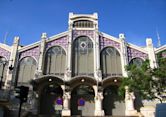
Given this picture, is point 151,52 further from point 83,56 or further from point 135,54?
point 83,56

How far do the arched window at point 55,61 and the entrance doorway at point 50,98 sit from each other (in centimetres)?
195

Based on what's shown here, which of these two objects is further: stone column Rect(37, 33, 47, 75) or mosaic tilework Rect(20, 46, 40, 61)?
mosaic tilework Rect(20, 46, 40, 61)

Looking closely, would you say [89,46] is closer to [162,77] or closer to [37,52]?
[37,52]

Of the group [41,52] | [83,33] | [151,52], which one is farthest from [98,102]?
[151,52]

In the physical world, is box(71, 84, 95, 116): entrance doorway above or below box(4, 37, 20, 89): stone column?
below

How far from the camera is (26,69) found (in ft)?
94.5

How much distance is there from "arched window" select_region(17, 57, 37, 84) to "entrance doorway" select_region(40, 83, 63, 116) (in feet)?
8.95

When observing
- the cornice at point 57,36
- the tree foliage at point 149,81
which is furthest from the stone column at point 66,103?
the tree foliage at point 149,81

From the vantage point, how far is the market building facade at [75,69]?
88.7 feet

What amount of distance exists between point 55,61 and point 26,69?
13.7ft

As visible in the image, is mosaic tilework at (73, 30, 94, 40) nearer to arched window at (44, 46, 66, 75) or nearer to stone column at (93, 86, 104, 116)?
arched window at (44, 46, 66, 75)

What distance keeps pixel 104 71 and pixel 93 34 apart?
615cm

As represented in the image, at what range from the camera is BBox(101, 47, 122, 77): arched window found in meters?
28.9

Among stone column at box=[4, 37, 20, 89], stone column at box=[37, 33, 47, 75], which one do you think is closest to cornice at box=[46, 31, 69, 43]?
stone column at box=[37, 33, 47, 75]
